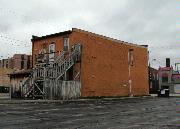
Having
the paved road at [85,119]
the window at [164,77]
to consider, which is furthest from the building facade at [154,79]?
the paved road at [85,119]

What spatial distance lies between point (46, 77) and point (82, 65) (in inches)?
237

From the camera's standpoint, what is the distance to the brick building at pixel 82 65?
29031 millimetres

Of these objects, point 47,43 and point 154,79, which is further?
point 154,79

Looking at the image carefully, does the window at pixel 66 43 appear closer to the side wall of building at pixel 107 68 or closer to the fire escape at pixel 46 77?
the side wall of building at pixel 107 68

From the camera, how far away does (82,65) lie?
3259 centimetres

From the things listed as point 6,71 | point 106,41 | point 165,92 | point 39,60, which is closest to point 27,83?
point 39,60

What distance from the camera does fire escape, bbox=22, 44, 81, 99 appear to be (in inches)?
1094

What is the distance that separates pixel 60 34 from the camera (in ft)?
111

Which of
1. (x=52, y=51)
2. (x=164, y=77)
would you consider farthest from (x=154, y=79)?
(x=52, y=51)

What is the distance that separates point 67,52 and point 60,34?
269cm

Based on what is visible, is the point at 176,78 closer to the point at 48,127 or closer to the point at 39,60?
the point at 39,60

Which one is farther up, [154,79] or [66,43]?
[66,43]

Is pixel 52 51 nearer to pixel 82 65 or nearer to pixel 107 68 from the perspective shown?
pixel 82 65

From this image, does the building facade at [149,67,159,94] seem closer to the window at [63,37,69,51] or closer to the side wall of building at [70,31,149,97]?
the side wall of building at [70,31,149,97]
